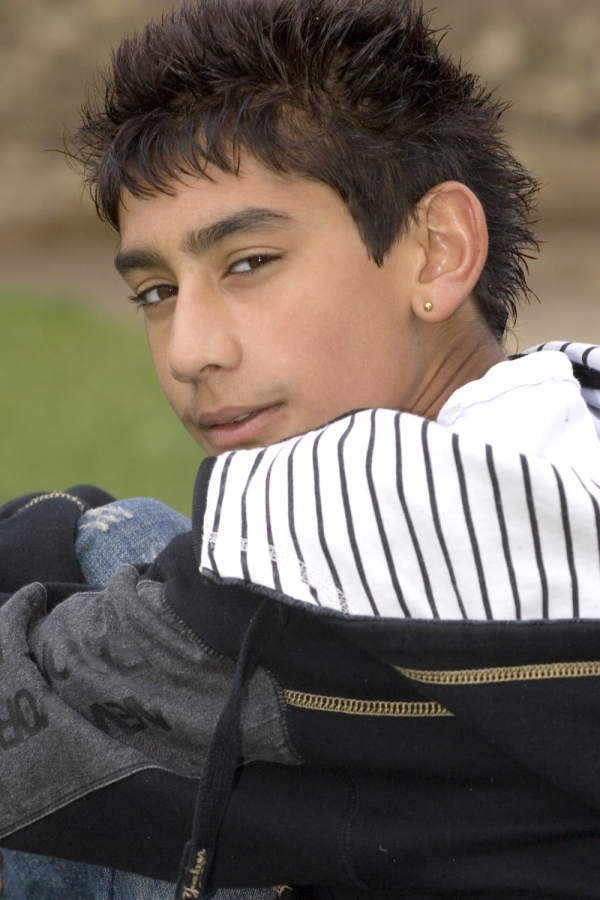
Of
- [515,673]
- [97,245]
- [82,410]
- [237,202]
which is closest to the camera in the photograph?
[515,673]

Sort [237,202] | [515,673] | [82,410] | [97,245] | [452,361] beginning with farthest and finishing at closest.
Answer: [97,245] < [82,410] < [452,361] < [237,202] < [515,673]

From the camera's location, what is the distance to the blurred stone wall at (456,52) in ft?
15.4

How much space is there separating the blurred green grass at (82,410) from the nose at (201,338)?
2.09 metres

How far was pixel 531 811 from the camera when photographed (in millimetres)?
686

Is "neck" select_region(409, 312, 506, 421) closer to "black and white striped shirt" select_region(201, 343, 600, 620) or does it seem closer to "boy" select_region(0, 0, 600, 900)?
"boy" select_region(0, 0, 600, 900)

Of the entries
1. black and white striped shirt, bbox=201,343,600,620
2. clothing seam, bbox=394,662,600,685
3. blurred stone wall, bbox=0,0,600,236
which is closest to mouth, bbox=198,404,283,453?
black and white striped shirt, bbox=201,343,600,620

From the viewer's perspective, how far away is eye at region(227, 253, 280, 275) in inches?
40.1

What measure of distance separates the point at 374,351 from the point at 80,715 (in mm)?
494

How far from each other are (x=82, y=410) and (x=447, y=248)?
2.98 m

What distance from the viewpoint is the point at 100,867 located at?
917 millimetres

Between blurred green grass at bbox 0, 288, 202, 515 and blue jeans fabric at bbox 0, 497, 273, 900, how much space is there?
191 centimetres

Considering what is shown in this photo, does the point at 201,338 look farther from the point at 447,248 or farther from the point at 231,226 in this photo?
the point at 447,248

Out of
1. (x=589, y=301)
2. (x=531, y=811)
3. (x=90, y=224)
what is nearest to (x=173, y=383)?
(x=531, y=811)

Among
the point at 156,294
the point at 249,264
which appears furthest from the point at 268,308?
the point at 156,294
